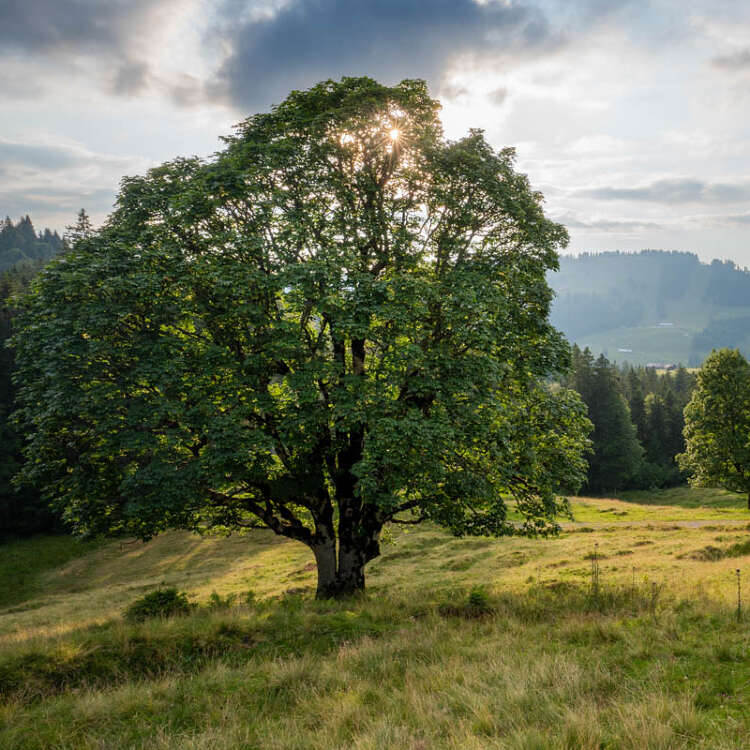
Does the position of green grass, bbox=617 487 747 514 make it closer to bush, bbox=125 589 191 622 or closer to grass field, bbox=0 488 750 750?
grass field, bbox=0 488 750 750

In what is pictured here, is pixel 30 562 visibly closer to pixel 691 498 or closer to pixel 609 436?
pixel 609 436

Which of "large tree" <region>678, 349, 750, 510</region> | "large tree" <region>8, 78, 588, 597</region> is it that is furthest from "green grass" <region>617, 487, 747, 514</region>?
"large tree" <region>8, 78, 588, 597</region>

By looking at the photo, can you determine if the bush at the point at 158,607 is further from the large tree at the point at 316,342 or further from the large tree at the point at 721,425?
the large tree at the point at 721,425

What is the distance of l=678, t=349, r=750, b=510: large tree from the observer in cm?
3653

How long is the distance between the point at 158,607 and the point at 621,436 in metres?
71.8

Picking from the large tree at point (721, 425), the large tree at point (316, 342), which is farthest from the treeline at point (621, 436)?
the large tree at point (316, 342)

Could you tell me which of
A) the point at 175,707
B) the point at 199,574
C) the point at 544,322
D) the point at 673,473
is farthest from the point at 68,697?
the point at 673,473

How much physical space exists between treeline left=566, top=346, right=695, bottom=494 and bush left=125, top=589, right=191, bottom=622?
66168 mm

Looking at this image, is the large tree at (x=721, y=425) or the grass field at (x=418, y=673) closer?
the grass field at (x=418, y=673)

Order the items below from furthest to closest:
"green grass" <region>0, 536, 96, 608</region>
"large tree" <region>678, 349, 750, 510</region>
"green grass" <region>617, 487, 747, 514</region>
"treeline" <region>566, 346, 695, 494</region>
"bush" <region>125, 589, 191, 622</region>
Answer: "treeline" <region>566, 346, 695, 494</region> < "green grass" <region>617, 487, 747, 514</region> < "large tree" <region>678, 349, 750, 510</region> < "green grass" <region>0, 536, 96, 608</region> < "bush" <region>125, 589, 191, 622</region>

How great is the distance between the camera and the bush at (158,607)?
15.3m

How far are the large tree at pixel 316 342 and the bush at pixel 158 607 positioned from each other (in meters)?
2.54

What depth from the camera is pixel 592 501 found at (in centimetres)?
5434

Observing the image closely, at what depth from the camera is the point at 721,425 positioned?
125ft
